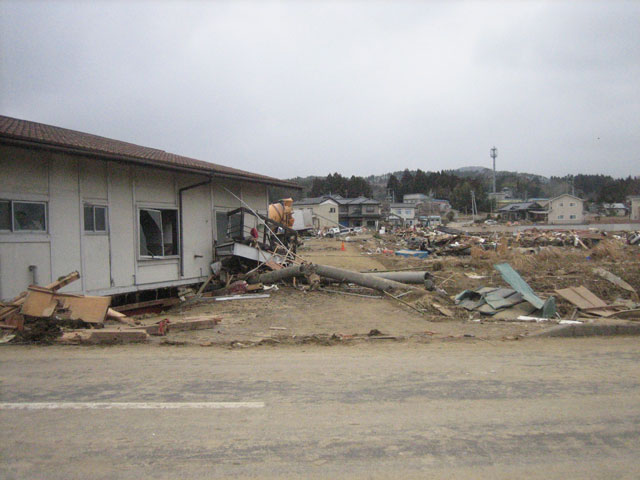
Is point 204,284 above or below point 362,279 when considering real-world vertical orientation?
below

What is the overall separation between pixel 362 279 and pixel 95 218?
772 cm

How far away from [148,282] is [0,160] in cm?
490

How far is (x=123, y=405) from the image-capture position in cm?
474

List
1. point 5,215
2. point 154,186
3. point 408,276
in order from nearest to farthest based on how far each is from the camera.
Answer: point 5,215
point 154,186
point 408,276

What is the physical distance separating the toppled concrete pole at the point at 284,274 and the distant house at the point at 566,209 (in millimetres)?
74303

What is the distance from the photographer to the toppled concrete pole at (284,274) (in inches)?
570

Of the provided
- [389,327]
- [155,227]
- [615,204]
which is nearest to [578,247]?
[389,327]

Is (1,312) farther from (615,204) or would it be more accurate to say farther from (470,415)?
(615,204)

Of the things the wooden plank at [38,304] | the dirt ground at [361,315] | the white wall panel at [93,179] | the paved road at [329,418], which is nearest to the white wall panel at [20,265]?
the wooden plank at [38,304]

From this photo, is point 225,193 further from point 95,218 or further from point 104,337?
point 104,337

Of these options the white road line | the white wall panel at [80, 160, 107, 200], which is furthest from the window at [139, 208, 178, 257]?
the white road line

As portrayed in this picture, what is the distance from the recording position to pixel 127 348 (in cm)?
763

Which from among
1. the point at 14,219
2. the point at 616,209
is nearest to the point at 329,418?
the point at 14,219

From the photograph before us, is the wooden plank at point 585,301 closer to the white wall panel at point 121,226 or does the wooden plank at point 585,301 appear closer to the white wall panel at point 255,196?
the white wall panel at point 255,196
